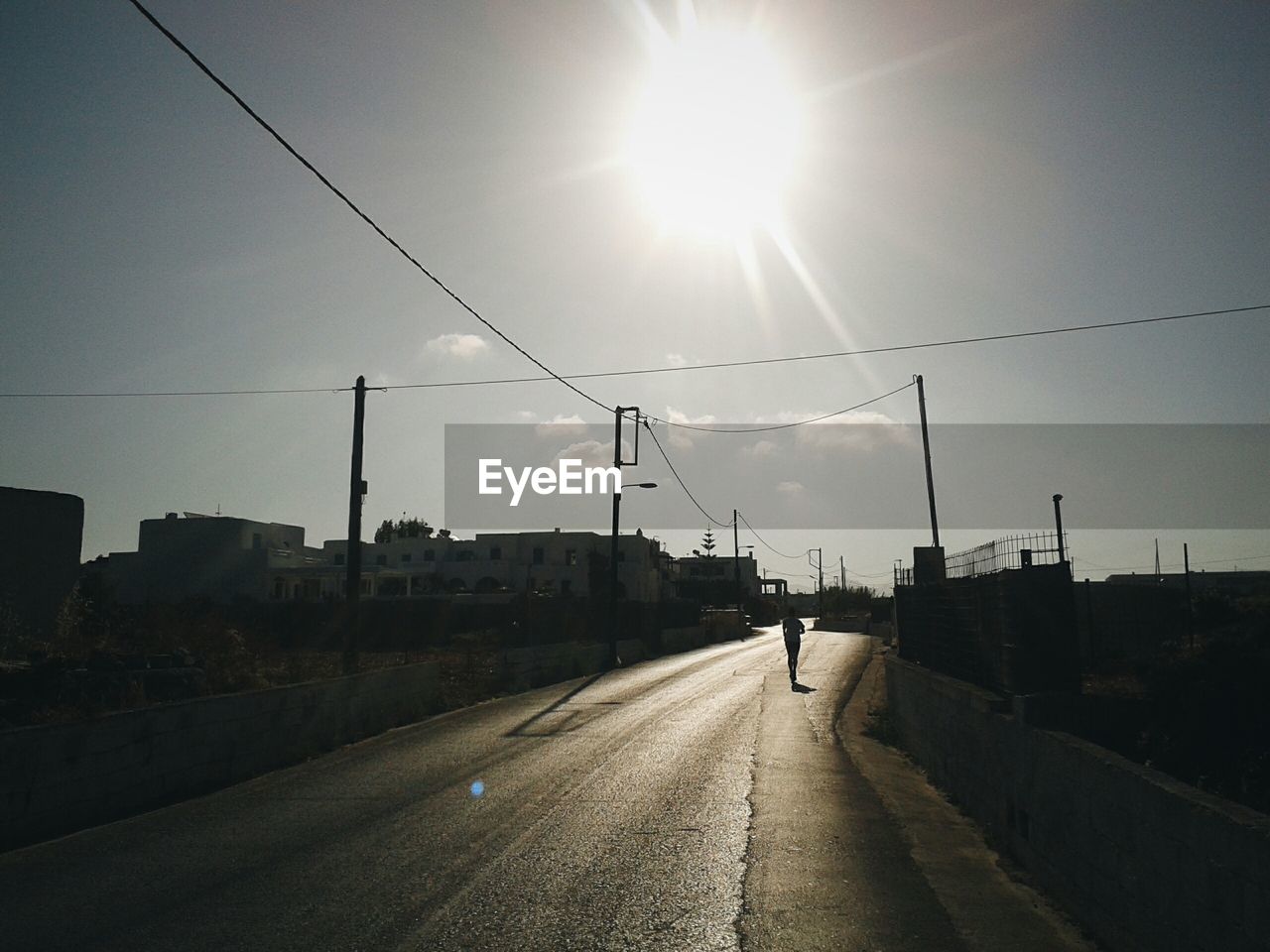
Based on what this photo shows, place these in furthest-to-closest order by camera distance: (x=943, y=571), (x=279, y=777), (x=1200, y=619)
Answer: (x=1200, y=619), (x=943, y=571), (x=279, y=777)

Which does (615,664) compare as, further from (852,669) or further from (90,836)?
(90,836)

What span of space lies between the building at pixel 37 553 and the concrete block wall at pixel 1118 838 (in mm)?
20298

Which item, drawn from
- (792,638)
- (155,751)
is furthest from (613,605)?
(155,751)

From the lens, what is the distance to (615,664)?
1312 inches

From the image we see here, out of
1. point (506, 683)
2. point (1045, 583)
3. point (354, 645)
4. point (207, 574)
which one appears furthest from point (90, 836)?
point (207, 574)

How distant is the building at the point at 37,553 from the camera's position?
834 inches

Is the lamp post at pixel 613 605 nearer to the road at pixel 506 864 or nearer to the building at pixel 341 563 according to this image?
the road at pixel 506 864

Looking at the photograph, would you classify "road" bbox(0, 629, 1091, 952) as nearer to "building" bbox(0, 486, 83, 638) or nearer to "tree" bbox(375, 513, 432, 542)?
"building" bbox(0, 486, 83, 638)

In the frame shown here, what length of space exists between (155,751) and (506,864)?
4682 mm

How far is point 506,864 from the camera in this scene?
23.7 ft

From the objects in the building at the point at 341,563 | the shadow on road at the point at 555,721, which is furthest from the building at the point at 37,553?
the building at the point at 341,563

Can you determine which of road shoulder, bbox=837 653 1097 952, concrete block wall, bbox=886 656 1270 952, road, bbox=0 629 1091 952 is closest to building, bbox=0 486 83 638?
road, bbox=0 629 1091 952

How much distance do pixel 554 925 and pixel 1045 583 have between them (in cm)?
520

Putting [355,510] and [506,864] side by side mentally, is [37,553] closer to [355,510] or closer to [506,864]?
[355,510]
